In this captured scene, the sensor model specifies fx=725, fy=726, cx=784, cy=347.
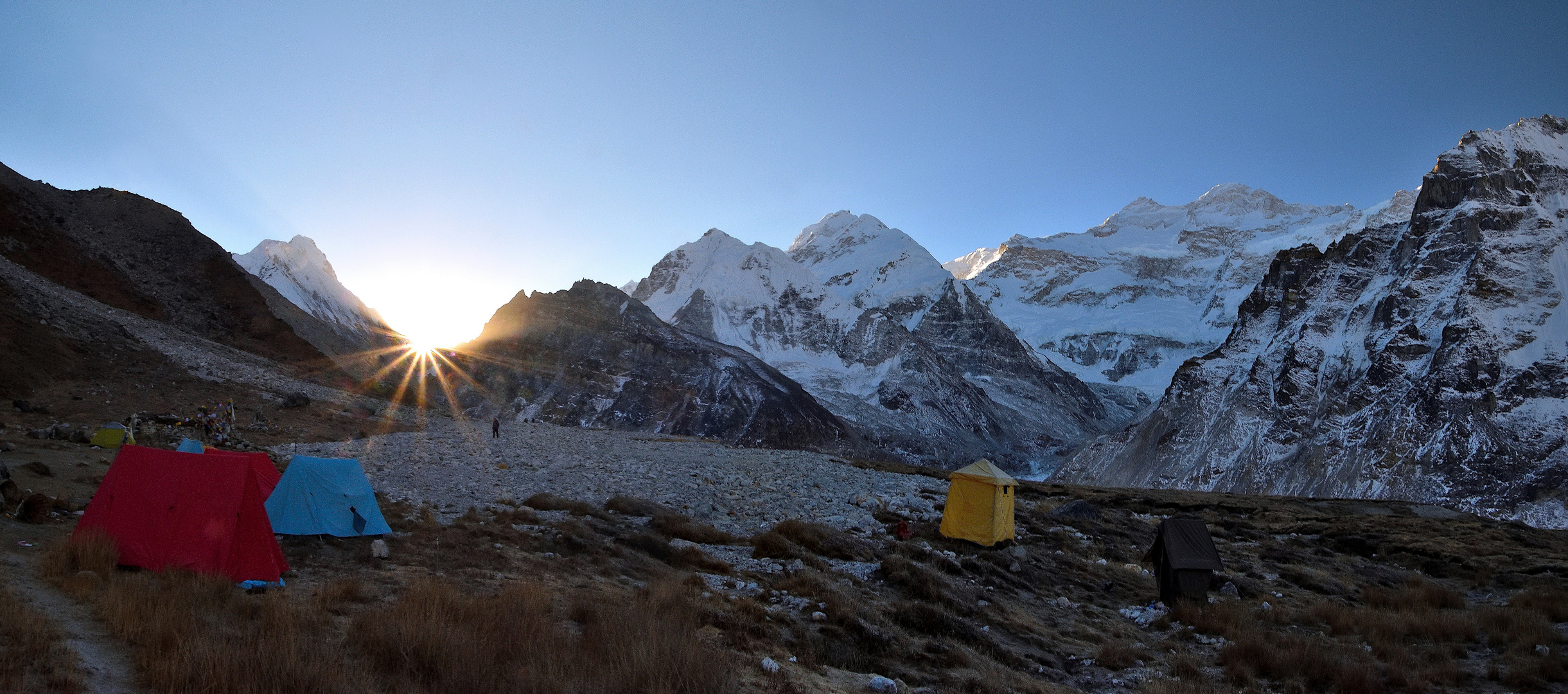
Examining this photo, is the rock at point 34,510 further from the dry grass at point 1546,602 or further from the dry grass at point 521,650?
the dry grass at point 1546,602

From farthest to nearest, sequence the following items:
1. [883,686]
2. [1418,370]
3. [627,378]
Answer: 1. [627,378]
2. [1418,370]
3. [883,686]

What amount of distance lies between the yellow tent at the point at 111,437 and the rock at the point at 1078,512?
3069 cm

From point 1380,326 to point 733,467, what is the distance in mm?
79122

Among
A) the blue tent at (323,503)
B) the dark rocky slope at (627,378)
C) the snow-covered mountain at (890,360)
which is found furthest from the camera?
the snow-covered mountain at (890,360)

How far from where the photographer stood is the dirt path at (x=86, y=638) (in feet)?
17.8

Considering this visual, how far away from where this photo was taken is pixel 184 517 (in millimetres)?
9750

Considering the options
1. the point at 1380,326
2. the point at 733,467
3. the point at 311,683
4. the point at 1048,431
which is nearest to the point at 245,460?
the point at 311,683

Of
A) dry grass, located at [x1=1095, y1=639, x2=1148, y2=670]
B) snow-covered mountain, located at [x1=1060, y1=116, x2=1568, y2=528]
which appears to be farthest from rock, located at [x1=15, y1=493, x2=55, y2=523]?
snow-covered mountain, located at [x1=1060, y1=116, x2=1568, y2=528]

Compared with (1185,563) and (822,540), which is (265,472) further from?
(1185,563)

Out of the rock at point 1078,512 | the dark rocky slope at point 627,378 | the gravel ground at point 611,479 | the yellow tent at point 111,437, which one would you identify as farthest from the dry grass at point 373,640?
the dark rocky slope at point 627,378

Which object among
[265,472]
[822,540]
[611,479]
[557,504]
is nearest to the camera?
[265,472]

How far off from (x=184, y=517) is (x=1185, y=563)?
18.4 meters

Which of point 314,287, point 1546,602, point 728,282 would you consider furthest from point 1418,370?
point 314,287

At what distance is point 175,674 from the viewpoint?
539cm
